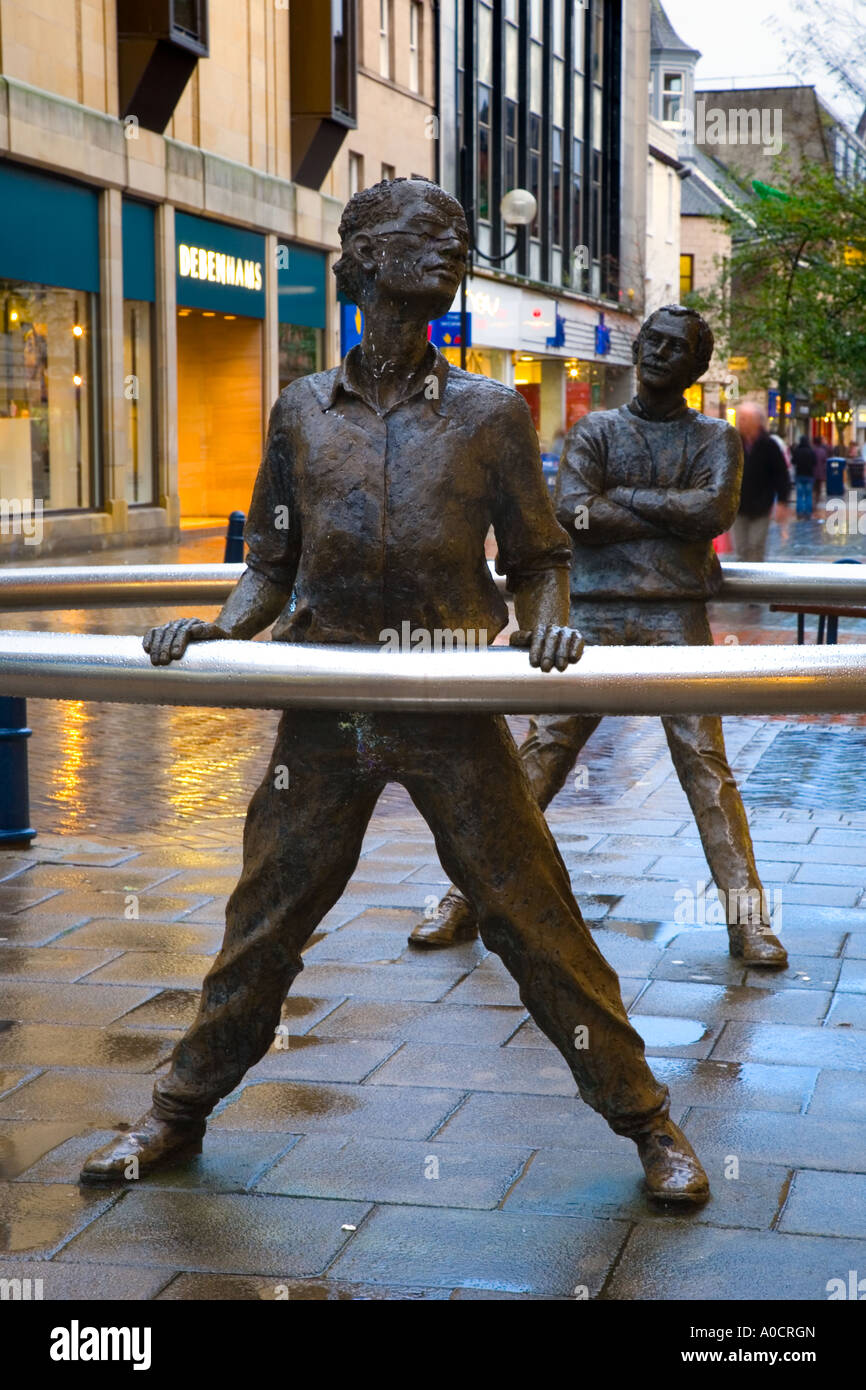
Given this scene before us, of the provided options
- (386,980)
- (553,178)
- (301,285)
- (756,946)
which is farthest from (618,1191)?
(553,178)

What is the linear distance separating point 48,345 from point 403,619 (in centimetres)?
2127

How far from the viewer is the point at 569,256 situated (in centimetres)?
5300

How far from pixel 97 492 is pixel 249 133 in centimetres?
789

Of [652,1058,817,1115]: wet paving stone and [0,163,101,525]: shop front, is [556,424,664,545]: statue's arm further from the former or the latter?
[0,163,101,525]: shop front

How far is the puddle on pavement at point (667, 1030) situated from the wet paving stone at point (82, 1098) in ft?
4.51

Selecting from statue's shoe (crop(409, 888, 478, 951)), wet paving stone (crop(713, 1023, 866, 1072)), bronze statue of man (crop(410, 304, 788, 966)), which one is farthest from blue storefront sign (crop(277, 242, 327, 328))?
wet paving stone (crop(713, 1023, 866, 1072))

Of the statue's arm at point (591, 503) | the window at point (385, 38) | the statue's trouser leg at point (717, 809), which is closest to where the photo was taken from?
the statue's trouser leg at point (717, 809)

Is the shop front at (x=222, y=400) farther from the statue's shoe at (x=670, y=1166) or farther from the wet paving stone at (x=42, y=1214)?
the statue's shoe at (x=670, y=1166)

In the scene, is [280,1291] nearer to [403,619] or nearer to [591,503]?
[403,619]

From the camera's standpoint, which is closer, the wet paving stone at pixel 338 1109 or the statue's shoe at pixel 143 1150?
the statue's shoe at pixel 143 1150

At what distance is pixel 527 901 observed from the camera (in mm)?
3750

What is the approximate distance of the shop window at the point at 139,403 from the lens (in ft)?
86.2

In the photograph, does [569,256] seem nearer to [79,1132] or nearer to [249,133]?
[249,133]

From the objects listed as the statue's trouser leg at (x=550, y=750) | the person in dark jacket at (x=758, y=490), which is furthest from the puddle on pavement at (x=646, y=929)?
the person in dark jacket at (x=758, y=490)
